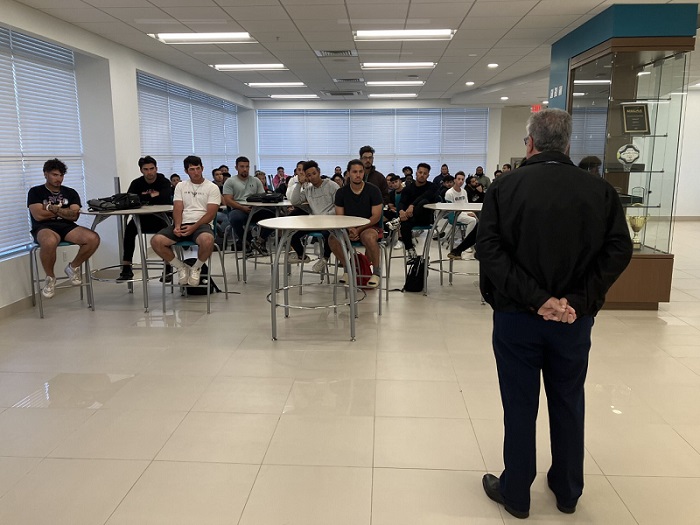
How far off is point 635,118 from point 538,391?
3.95m

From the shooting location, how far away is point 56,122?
620 cm

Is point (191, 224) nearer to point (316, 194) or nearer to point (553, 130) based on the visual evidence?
point (316, 194)

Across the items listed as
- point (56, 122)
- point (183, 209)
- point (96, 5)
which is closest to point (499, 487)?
point (183, 209)

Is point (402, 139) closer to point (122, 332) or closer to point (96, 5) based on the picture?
point (96, 5)

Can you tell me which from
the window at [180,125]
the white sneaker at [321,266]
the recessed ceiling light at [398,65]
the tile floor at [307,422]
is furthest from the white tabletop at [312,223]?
the recessed ceiling light at [398,65]

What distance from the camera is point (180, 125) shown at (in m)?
9.66

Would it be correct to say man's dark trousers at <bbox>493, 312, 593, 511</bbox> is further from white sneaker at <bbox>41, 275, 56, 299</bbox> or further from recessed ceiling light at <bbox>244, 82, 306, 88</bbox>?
recessed ceiling light at <bbox>244, 82, 306, 88</bbox>

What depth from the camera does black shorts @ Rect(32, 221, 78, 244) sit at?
495cm

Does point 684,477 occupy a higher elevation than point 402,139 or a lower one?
lower

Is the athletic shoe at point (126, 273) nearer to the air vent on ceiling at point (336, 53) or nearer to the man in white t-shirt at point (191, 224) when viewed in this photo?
the man in white t-shirt at point (191, 224)

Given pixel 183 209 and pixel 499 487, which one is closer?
pixel 499 487

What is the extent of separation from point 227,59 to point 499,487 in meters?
7.41

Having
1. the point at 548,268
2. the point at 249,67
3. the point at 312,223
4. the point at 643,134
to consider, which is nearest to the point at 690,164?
the point at 643,134

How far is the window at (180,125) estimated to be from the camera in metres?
8.22
